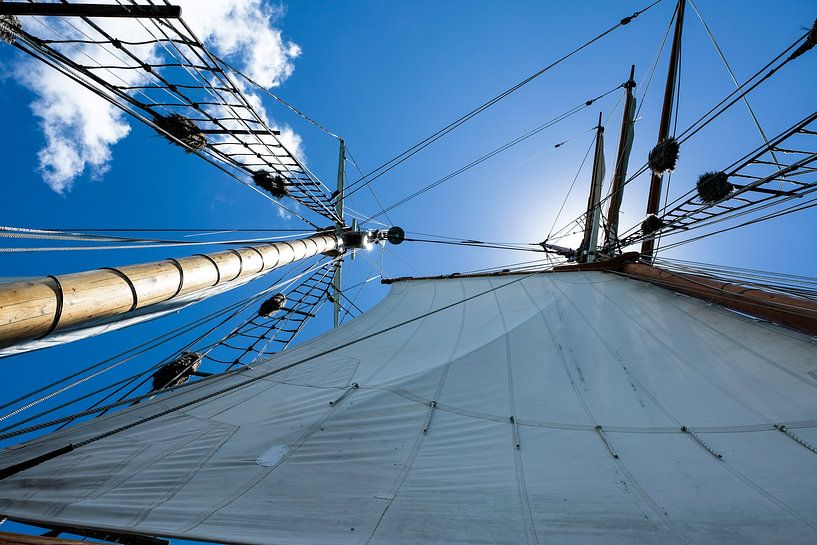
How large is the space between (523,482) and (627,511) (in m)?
0.65

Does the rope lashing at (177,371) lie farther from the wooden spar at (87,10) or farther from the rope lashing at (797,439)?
the rope lashing at (797,439)

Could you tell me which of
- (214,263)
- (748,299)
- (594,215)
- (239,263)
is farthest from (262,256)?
(594,215)

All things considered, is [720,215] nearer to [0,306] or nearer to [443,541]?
[443,541]

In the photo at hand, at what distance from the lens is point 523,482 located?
245 centimetres

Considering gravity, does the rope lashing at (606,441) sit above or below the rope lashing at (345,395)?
above

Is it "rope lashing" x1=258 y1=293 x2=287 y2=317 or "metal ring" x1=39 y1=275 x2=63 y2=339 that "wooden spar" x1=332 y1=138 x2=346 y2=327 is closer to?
"rope lashing" x1=258 y1=293 x2=287 y2=317

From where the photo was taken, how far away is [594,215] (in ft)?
39.5

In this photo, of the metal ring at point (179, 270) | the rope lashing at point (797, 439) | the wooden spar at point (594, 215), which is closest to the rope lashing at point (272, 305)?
the metal ring at point (179, 270)

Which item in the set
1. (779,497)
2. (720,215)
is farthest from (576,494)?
(720,215)

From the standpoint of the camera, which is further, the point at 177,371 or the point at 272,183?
the point at 272,183

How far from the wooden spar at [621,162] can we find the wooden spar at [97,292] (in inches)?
478

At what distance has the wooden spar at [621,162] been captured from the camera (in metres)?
11.8

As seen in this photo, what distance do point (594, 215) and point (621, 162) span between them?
8.94 feet

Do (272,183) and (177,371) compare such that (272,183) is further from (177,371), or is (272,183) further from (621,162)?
(621,162)
